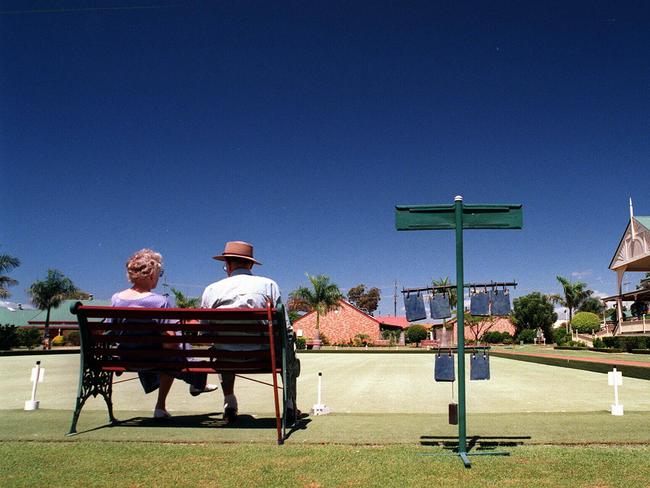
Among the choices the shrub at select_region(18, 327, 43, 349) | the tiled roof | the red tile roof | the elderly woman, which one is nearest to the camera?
the elderly woman

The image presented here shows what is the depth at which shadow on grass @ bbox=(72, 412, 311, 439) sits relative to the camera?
4090 millimetres

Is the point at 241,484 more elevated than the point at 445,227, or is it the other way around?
the point at 445,227

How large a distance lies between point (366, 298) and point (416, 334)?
4088cm

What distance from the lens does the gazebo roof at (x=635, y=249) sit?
104ft

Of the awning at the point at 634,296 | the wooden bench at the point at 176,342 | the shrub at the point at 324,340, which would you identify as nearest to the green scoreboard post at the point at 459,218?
the wooden bench at the point at 176,342

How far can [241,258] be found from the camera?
4.43 meters

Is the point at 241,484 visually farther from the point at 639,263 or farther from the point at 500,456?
the point at 639,263

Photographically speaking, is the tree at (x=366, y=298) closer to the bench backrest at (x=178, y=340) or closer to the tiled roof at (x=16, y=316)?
the tiled roof at (x=16, y=316)

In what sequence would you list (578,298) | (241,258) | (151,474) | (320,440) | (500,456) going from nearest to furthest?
(151,474)
(500,456)
(320,440)
(241,258)
(578,298)

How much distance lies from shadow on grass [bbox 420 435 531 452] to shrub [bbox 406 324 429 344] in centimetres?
5418

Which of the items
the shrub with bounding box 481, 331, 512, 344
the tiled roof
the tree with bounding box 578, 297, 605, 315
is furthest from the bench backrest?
the tree with bounding box 578, 297, 605, 315

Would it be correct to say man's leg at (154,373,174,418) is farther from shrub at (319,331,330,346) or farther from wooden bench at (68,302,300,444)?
shrub at (319,331,330,346)

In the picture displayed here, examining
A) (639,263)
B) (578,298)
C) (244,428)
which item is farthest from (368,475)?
(578,298)

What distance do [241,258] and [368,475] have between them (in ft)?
7.36
